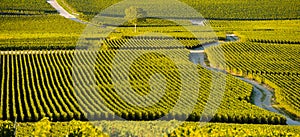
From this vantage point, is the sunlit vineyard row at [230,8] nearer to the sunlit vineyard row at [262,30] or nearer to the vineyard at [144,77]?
the sunlit vineyard row at [262,30]

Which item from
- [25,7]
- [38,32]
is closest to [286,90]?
[38,32]

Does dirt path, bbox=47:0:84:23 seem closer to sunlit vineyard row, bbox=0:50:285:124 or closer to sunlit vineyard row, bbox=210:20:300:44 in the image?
sunlit vineyard row, bbox=210:20:300:44

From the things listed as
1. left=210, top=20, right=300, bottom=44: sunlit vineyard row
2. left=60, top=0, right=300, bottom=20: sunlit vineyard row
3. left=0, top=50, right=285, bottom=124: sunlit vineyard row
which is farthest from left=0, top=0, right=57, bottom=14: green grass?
left=0, top=50, right=285, bottom=124: sunlit vineyard row

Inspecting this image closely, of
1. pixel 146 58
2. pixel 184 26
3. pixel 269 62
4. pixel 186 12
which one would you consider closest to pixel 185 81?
pixel 146 58

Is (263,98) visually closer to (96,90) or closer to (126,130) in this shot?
(96,90)

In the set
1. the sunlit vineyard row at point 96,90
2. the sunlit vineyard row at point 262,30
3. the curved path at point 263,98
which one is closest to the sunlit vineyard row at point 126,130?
the sunlit vineyard row at point 96,90

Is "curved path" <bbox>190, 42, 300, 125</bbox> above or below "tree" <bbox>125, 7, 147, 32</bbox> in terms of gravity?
below

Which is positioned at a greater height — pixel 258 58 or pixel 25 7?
pixel 25 7
